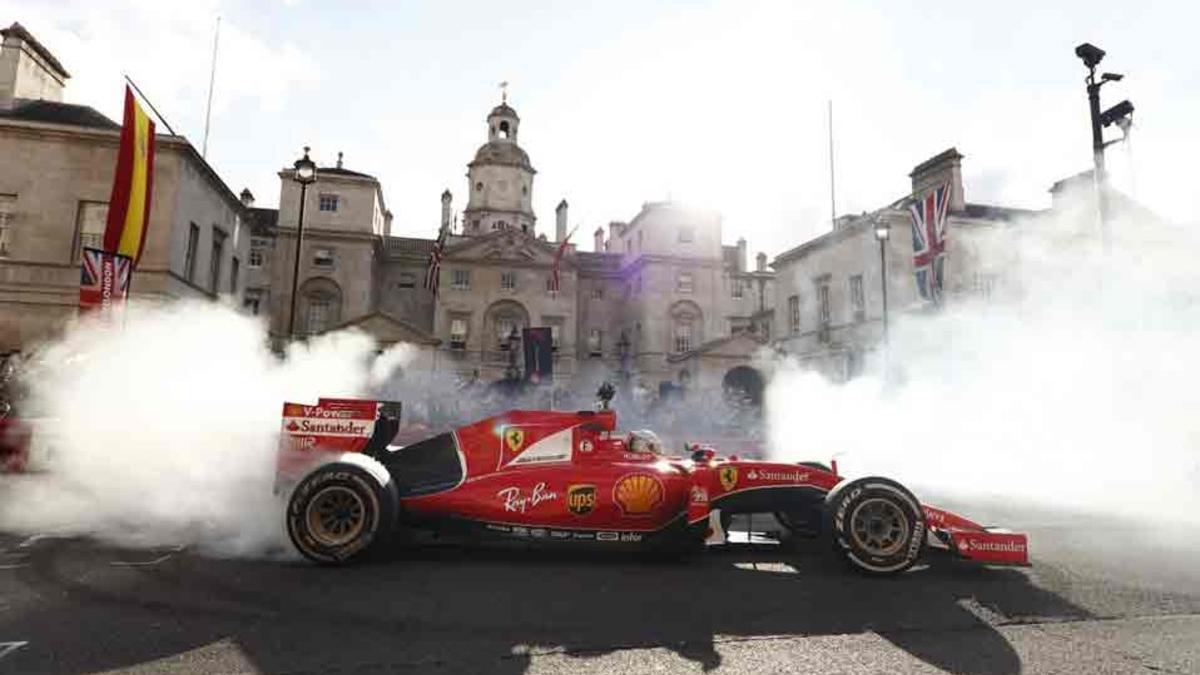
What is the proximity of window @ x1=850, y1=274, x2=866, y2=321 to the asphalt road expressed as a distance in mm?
24494

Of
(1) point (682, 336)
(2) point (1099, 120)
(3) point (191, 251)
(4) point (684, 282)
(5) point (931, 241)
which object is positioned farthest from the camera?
(4) point (684, 282)

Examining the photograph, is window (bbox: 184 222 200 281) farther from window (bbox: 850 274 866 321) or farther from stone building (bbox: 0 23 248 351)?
window (bbox: 850 274 866 321)

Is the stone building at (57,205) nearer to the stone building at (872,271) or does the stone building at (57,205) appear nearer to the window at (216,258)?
the window at (216,258)

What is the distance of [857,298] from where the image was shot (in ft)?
98.2

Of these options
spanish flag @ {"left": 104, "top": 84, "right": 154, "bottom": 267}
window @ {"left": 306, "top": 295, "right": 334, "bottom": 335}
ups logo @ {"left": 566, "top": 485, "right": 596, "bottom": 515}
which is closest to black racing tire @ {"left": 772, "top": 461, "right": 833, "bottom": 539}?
ups logo @ {"left": 566, "top": 485, "right": 596, "bottom": 515}

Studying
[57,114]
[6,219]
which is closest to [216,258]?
[6,219]

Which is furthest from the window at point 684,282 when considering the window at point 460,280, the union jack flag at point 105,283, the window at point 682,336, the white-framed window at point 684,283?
the union jack flag at point 105,283

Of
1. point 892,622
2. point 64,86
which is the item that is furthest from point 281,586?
point 64,86

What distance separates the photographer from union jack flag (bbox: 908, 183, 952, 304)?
813 inches

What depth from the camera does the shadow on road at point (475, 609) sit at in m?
3.69

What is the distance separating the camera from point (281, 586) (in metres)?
5.02

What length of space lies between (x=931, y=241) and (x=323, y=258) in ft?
126

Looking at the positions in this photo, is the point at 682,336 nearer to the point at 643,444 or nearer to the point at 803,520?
the point at 803,520

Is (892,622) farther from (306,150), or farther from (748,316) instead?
(748,316)
